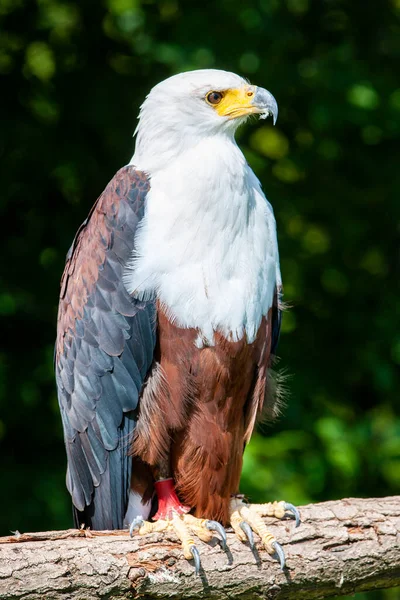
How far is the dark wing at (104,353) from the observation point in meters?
4.18

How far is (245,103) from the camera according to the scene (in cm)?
434

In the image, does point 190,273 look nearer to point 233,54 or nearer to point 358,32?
point 233,54

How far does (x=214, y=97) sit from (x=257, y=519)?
1975 millimetres

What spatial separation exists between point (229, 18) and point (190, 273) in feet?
9.73

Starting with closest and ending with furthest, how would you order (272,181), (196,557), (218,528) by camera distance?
(196,557)
(218,528)
(272,181)

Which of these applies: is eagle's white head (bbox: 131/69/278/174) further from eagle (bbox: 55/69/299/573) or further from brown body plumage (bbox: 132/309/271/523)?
brown body plumage (bbox: 132/309/271/523)

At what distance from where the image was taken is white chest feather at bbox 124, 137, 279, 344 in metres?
4.08

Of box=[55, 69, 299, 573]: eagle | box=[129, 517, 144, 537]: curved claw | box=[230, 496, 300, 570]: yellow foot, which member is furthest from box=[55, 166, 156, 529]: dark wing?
box=[230, 496, 300, 570]: yellow foot

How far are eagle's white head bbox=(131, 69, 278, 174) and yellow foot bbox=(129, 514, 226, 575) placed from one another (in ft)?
5.29

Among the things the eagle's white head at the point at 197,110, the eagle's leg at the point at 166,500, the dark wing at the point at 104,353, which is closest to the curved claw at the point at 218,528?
the eagle's leg at the point at 166,500

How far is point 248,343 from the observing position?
13.8 ft

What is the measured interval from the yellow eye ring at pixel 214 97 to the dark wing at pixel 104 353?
490 millimetres

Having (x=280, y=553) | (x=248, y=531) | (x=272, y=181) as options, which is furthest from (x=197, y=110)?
(x=272, y=181)

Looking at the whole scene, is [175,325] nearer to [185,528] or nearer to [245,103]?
[185,528]
